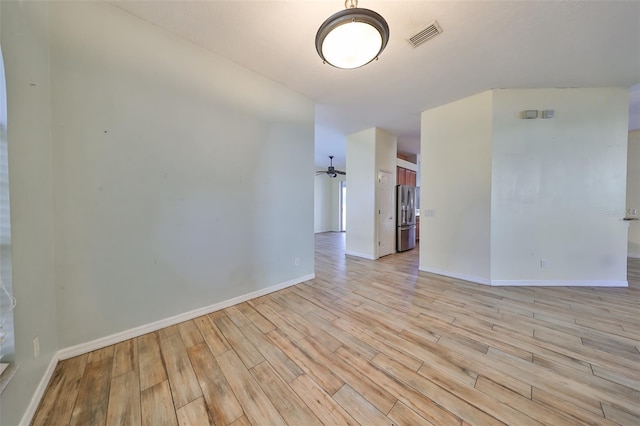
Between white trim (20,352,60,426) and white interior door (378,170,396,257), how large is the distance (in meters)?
4.73

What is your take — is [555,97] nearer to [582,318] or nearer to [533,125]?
[533,125]

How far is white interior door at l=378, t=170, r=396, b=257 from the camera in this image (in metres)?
4.90

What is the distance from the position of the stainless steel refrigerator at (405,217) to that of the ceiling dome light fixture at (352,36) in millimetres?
4132

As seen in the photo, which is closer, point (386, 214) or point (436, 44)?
point (436, 44)

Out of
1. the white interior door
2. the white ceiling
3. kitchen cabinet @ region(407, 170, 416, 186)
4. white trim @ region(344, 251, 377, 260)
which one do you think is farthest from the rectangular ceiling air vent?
kitchen cabinet @ region(407, 170, 416, 186)

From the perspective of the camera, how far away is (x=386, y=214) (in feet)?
16.7

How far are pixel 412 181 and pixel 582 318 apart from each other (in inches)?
184

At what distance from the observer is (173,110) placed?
2.12 m

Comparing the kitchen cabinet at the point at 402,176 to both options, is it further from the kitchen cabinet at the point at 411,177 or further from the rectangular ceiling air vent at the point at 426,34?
the rectangular ceiling air vent at the point at 426,34

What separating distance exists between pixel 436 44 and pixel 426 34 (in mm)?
222

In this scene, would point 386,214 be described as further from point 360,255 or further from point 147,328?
point 147,328

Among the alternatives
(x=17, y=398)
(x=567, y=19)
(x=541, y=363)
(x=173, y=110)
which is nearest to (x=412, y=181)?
(x=567, y=19)

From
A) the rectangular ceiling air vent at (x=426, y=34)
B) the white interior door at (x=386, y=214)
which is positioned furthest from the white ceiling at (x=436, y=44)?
the white interior door at (x=386, y=214)

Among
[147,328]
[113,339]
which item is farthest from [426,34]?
[113,339]
